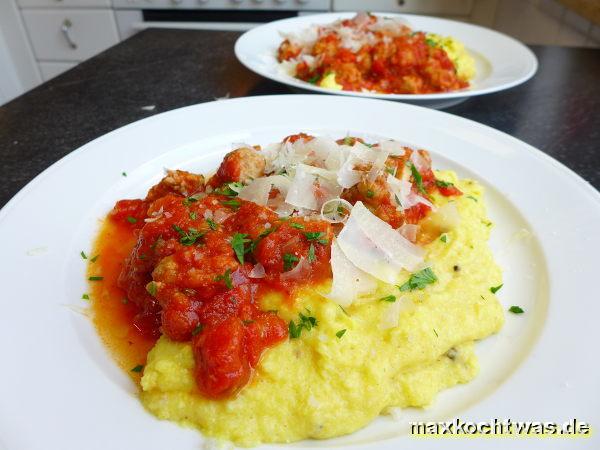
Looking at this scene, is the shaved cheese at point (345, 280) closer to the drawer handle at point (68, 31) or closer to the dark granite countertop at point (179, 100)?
the dark granite countertop at point (179, 100)

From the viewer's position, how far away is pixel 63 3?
24.6 feet

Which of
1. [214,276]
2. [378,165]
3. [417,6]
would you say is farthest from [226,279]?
[417,6]

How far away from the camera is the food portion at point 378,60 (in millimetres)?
4508

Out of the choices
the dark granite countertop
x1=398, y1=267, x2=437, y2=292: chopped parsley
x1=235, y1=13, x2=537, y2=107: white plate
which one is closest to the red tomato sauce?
x1=398, y1=267, x2=437, y2=292: chopped parsley

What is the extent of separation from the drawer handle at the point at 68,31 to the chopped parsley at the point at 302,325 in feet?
25.0

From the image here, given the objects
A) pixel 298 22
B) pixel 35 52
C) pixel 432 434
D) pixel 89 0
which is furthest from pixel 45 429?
pixel 35 52

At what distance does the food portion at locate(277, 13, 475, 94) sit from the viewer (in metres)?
4.51

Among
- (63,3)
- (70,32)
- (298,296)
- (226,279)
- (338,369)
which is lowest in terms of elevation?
(70,32)

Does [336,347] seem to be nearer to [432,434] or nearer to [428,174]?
[432,434]

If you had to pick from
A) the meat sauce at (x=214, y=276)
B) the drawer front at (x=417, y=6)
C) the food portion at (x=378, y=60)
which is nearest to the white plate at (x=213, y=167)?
the meat sauce at (x=214, y=276)

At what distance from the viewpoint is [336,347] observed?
1847 mm

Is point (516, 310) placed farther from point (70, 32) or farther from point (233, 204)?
point (70, 32)

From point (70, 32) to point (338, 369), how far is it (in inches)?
311

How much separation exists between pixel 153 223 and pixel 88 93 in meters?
2.93
